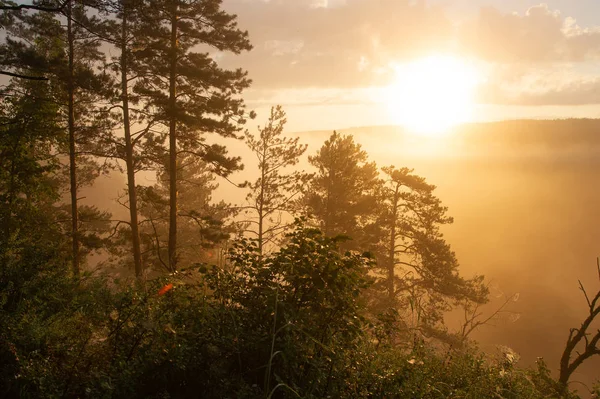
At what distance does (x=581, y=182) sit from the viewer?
559 ft

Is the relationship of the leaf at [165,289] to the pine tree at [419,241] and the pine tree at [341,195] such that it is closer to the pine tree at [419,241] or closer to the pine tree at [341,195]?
the pine tree at [341,195]

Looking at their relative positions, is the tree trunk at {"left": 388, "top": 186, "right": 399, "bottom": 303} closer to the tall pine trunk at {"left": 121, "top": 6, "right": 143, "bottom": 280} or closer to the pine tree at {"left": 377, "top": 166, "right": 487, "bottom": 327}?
the pine tree at {"left": 377, "top": 166, "right": 487, "bottom": 327}

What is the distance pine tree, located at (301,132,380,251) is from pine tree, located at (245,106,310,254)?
3.98 ft

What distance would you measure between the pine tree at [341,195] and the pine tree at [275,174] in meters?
1.21

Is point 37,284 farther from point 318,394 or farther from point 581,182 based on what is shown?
point 581,182

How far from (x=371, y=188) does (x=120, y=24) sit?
51.3 feet

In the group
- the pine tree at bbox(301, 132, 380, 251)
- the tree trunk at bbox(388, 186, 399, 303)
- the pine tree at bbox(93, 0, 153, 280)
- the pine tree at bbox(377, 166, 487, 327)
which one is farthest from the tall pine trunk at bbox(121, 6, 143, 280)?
the tree trunk at bbox(388, 186, 399, 303)

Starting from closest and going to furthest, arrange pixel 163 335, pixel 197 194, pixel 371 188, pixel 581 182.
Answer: pixel 163 335
pixel 371 188
pixel 197 194
pixel 581 182

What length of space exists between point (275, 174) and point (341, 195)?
12.8 feet

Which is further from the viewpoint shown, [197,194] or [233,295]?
[197,194]

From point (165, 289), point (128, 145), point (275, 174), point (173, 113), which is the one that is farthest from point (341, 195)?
point (165, 289)

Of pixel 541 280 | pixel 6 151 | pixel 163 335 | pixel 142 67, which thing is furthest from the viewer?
pixel 541 280

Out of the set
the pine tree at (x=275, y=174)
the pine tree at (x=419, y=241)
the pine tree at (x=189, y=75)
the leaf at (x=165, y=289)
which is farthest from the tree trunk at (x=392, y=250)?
the leaf at (x=165, y=289)

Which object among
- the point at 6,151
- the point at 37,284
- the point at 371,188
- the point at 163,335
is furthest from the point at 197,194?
the point at 163,335
